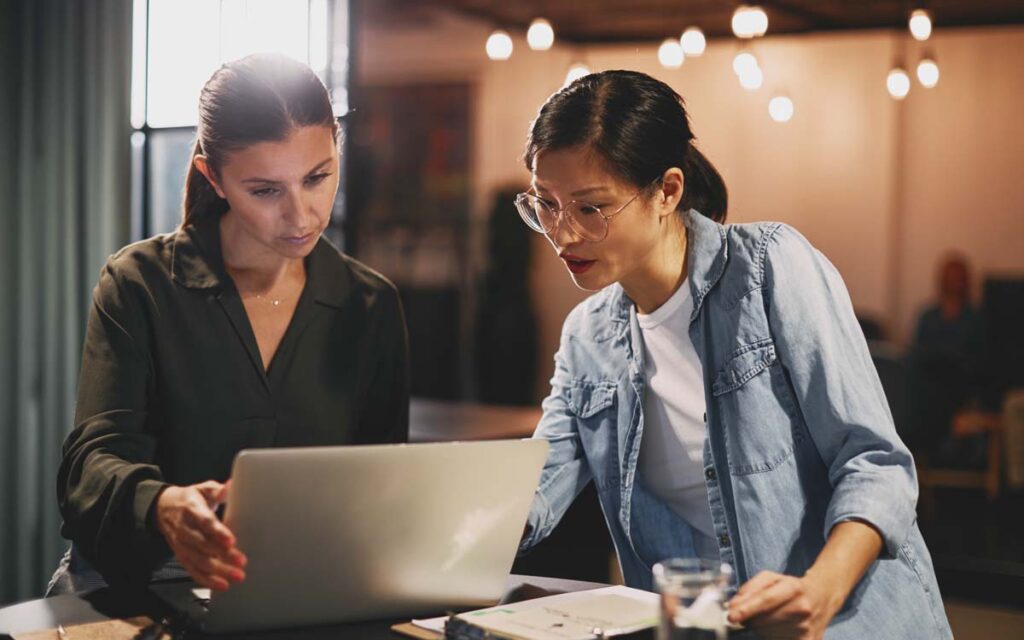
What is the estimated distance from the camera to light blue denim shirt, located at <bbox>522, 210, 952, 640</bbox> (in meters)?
1.57

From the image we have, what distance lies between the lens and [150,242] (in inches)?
76.1

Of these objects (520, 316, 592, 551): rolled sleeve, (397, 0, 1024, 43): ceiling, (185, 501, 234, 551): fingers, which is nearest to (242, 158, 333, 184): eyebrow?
(520, 316, 592, 551): rolled sleeve

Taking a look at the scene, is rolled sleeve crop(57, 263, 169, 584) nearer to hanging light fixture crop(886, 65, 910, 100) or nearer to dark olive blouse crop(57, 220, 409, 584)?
dark olive blouse crop(57, 220, 409, 584)

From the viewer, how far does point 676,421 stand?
1820 mm

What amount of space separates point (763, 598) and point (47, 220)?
11.2 feet

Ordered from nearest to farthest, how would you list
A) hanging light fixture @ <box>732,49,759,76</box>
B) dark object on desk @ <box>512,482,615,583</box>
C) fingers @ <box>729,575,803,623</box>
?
1. fingers @ <box>729,575,803,623</box>
2. dark object on desk @ <box>512,482,615,583</box>
3. hanging light fixture @ <box>732,49,759,76</box>

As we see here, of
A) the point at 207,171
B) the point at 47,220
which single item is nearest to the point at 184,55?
the point at 47,220

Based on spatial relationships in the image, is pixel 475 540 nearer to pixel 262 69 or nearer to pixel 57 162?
pixel 262 69

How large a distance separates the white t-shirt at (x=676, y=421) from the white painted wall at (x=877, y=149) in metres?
6.82

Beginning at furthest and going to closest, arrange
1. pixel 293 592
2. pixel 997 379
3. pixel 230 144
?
pixel 997 379 → pixel 230 144 → pixel 293 592

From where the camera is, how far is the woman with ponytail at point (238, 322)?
70.4 inches

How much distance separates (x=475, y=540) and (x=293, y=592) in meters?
0.23

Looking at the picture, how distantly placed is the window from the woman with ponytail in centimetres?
236

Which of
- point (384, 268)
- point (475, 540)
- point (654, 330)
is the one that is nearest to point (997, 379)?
point (384, 268)
